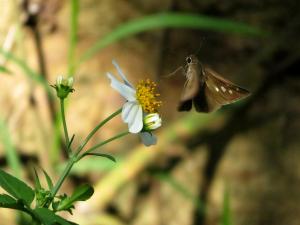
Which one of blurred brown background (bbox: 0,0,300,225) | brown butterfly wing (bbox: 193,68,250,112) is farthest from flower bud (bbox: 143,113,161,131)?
blurred brown background (bbox: 0,0,300,225)

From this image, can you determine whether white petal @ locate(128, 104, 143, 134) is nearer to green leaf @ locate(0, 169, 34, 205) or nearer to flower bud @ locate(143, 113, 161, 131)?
flower bud @ locate(143, 113, 161, 131)

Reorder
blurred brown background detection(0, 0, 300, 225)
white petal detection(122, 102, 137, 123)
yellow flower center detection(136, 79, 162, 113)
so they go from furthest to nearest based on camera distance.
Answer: blurred brown background detection(0, 0, 300, 225)
yellow flower center detection(136, 79, 162, 113)
white petal detection(122, 102, 137, 123)

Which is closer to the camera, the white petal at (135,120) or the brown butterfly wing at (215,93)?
the white petal at (135,120)

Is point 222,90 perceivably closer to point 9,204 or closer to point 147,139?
point 147,139

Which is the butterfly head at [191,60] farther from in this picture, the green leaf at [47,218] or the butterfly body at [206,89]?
the green leaf at [47,218]

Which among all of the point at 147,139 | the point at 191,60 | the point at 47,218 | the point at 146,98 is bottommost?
the point at 47,218

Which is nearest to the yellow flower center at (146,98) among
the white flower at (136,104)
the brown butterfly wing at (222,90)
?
the white flower at (136,104)

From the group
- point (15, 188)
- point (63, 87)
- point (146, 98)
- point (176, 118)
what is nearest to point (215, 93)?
point (146, 98)
